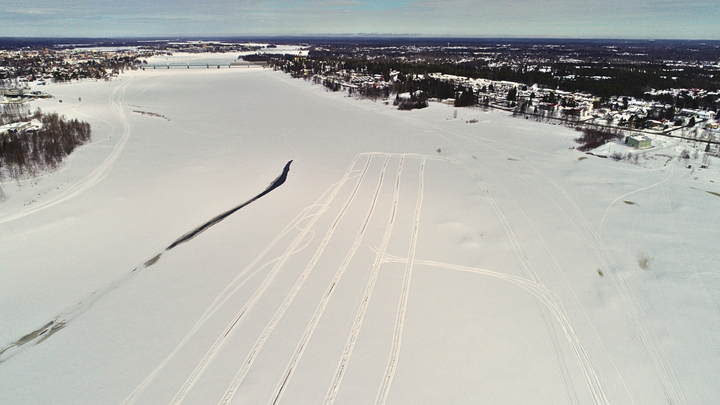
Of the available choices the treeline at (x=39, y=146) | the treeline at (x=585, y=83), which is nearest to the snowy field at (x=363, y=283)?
the treeline at (x=39, y=146)

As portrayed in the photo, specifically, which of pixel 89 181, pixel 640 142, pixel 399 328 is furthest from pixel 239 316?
pixel 640 142

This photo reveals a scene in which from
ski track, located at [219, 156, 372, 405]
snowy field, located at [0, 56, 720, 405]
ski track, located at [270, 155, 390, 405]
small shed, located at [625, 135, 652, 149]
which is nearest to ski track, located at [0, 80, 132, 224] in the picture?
snowy field, located at [0, 56, 720, 405]

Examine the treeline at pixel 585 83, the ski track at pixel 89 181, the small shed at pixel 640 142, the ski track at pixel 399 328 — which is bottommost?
the ski track at pixel 399 328

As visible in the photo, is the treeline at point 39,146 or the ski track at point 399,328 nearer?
the ski track at point 399,328

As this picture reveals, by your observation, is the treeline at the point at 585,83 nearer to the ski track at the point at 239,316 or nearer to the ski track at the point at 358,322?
the ski track at the point at 358,322

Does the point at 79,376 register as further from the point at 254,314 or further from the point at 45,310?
the point at 254,314

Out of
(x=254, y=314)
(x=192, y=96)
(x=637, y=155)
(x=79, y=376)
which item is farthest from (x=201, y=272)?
(x=192, y=96)

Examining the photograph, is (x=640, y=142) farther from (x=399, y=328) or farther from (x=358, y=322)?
(x=358, y=322)
